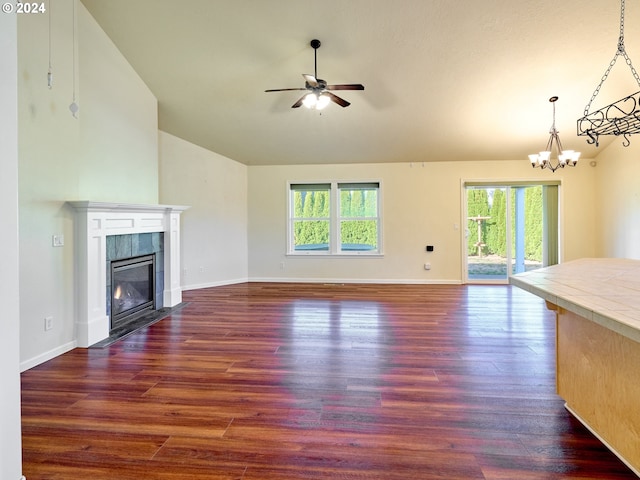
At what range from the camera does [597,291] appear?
1629 millimetres

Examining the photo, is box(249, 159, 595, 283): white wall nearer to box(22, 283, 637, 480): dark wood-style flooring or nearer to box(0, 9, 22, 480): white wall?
box(22, 283, 637, 480): dark wood-style flooring

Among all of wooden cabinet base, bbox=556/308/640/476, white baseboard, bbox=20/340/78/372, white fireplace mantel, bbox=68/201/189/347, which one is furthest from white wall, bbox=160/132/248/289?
wooden cabinet base, bbox=556/308/640/476

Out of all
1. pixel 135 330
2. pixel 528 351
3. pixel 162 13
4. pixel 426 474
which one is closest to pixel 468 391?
pixel 426 474

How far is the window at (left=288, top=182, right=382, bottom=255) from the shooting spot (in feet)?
22.5

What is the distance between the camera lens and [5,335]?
1.31 m

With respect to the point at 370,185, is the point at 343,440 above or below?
below

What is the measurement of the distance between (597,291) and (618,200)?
18.6ft

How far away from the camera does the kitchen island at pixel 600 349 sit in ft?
4.55

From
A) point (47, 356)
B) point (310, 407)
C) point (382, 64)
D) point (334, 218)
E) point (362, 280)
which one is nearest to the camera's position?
point (310, 407)

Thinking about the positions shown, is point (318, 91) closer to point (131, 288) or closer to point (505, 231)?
point (131, 288)

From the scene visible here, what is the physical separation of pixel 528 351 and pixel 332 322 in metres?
2.07

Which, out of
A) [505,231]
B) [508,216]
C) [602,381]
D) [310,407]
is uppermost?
[508,216]

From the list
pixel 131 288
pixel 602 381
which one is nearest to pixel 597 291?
pixel 602 381

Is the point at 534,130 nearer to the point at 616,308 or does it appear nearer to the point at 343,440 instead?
the point at 616,308
